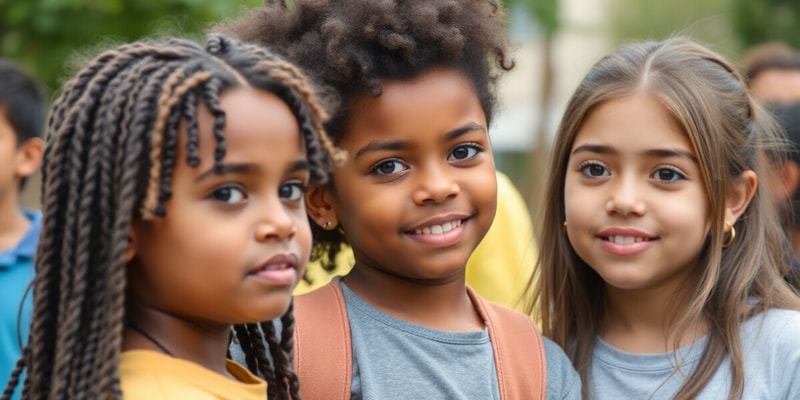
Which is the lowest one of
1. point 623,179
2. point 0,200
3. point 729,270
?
point 0,200

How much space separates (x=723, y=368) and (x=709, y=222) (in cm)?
42

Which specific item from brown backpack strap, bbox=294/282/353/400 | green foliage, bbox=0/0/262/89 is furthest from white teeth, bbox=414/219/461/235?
green foliage, bbox=0/0/262/89

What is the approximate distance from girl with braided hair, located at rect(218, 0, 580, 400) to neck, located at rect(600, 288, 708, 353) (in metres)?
0.42

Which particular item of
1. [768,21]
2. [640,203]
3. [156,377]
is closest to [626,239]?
[640,203]

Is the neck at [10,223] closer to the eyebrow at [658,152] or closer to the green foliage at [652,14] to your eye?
the eyebrow at [658,152]

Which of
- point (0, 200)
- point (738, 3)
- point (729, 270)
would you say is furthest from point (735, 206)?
point (738, 3)

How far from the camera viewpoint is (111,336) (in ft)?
7.26

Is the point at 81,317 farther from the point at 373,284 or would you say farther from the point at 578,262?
the point at 578,262

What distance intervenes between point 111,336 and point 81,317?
4.0 inches

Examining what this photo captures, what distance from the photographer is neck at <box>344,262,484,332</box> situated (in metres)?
3.05

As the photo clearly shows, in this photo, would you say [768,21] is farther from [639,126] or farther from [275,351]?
[275,351]

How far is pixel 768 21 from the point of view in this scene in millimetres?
15719

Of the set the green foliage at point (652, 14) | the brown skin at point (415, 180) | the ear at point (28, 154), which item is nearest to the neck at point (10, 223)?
the ear at point (28, 154)

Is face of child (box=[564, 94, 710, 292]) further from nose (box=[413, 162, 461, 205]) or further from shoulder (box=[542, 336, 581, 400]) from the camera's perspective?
nose (box=[413, 162, 461, 205])
